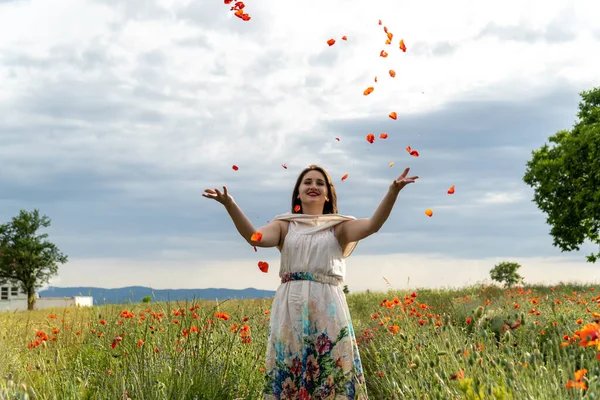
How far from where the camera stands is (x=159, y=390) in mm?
4398

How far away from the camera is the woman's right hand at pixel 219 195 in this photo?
4.68 metres

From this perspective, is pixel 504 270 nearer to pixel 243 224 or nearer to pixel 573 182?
pixel 573 182

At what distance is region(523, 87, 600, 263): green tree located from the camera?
24125mm

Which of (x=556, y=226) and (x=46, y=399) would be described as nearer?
(x=46, y=399)

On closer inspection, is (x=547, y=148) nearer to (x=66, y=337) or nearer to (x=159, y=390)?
(x=66, y=337)

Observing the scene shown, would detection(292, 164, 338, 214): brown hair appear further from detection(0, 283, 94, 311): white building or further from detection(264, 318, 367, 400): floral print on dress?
detection(0, 283, 94, 311): white building

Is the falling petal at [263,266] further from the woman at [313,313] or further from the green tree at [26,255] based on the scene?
the green tree at [26,255]

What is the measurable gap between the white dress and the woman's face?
0.48 metres

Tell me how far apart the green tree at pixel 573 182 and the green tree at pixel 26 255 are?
125 feet

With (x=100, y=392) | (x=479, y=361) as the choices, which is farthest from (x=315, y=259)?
(x=100, y=392)

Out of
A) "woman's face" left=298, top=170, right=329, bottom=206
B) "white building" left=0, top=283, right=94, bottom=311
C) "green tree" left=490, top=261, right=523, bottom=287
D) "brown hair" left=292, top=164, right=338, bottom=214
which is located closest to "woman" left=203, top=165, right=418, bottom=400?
"woman's face" left=298, top=170, right=329, bottom=206

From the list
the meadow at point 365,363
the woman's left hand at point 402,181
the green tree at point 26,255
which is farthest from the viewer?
the green tree at point 26,255

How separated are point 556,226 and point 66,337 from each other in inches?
901

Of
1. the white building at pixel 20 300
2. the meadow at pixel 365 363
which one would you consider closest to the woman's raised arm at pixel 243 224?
the meadow at pixel 365 363
